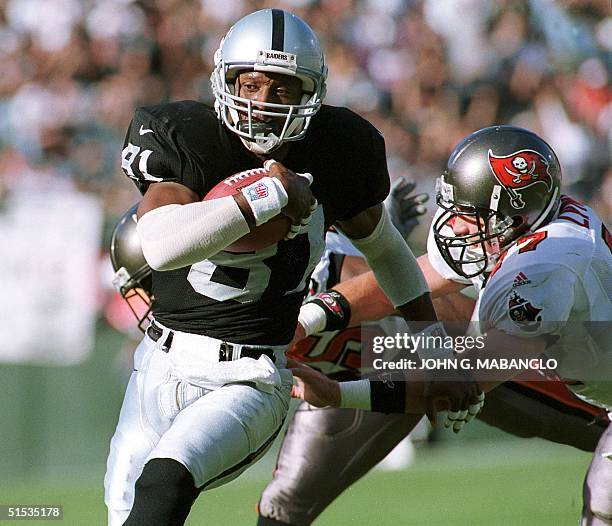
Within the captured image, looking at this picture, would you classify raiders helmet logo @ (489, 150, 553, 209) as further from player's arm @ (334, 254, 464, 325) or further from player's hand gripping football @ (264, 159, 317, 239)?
player's hand gripping football @ (264, 159, 317, 239)

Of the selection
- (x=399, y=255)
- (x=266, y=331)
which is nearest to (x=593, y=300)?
(x=399, y=255)

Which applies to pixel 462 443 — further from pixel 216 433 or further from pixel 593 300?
pixel 216 433

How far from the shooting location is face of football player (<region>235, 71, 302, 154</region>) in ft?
10.2

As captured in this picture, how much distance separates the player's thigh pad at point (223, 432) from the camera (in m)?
2.85

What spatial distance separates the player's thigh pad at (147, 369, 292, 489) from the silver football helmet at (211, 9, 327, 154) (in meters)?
0.72

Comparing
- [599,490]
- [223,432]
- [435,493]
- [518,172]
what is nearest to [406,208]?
[518,172]

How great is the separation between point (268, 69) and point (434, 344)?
1.14 metres

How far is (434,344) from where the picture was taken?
12.0 ft

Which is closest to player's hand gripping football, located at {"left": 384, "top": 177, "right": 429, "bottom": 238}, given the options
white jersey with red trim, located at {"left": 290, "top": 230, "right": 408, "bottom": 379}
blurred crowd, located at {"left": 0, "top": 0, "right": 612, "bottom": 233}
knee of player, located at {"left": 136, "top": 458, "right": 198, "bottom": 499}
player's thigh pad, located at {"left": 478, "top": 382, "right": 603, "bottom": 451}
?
white jersey with red trim, located at {"left": 290, "top": 230, "right": 408, "bottom": 379}

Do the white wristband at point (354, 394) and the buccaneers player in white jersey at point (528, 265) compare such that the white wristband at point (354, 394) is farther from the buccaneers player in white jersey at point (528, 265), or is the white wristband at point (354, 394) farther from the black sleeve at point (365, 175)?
the black sleeve at point (365, 175)

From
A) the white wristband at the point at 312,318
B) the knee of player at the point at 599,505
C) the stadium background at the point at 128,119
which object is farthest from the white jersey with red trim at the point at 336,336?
the stadium background at the point at 128,119

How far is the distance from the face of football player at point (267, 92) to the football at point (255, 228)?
0.15 metres

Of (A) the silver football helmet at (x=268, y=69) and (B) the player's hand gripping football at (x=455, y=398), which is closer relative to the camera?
(A) the silver football helmet at (x=268, y=69)

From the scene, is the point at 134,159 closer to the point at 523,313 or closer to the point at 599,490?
the point at 523,313
